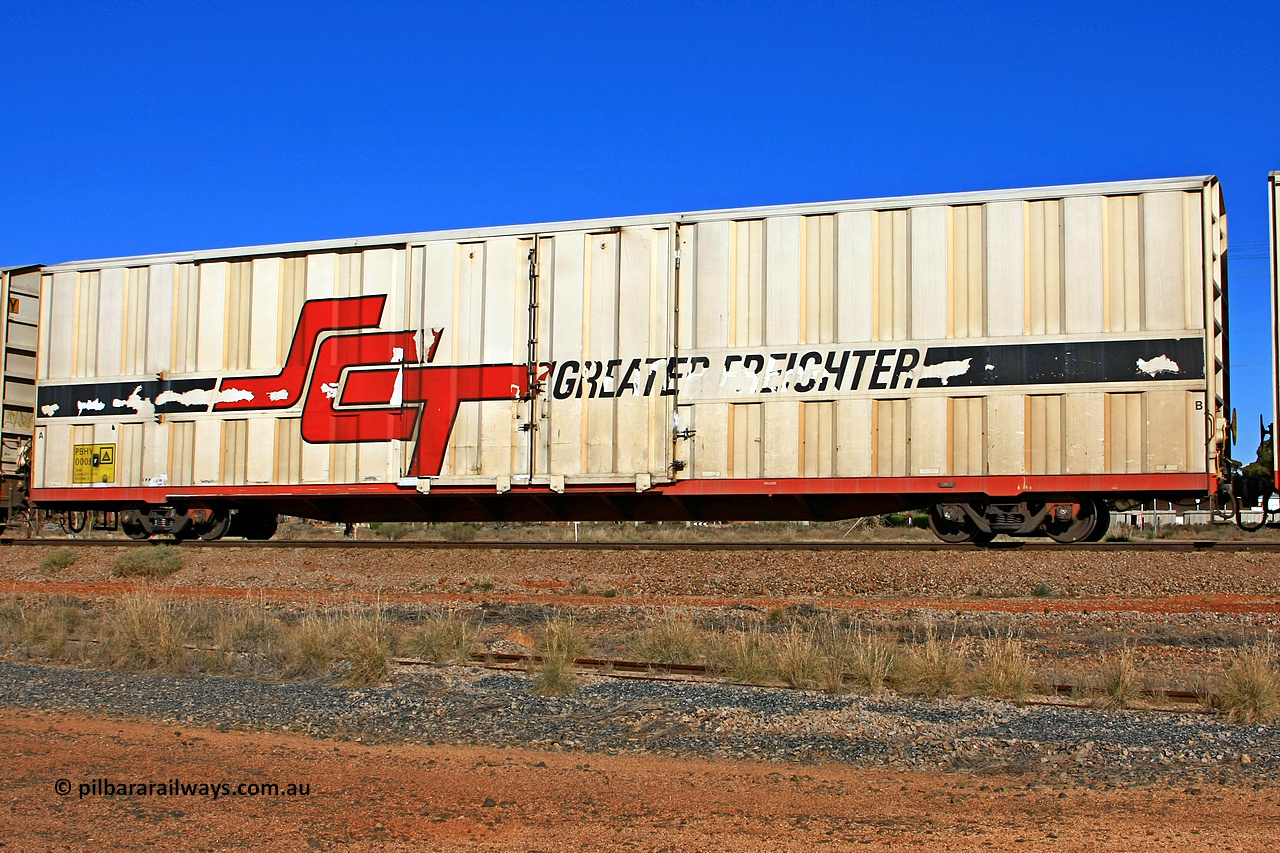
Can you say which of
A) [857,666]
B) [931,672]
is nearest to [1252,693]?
[931,672]

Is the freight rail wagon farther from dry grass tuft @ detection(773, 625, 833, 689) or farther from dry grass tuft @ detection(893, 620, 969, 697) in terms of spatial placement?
dry grass tuft @ detection(893, 620, 969, 697)

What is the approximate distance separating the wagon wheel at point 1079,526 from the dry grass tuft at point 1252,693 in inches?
A: 245

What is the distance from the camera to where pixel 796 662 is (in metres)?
7.90

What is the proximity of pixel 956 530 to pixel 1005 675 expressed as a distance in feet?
22.9

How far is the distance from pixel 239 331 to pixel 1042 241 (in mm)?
11158

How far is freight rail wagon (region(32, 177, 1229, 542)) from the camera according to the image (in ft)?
41.1

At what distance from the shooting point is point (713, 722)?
6.54 metres

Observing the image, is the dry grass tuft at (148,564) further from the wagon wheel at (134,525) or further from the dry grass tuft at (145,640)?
the dry grass tuft at (145,640)

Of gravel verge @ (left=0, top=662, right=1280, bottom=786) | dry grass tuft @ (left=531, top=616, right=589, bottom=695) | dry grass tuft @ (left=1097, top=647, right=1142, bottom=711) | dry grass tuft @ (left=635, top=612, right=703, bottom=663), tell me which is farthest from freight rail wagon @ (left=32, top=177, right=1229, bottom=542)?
gravel verge @ (left=0, top=662, right=1280, bottom=786)

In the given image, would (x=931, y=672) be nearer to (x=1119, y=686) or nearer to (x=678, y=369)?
(x=1119, y=686)

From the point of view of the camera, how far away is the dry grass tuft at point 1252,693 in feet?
21.7

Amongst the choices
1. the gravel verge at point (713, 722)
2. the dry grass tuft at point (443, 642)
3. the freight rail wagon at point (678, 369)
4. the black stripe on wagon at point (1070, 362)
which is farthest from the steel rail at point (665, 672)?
the black stripe on wagon at point (1070, 362)

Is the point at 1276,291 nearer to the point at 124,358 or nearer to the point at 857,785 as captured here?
the point at 857,785

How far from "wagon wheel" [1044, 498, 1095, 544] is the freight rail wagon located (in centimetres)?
4
